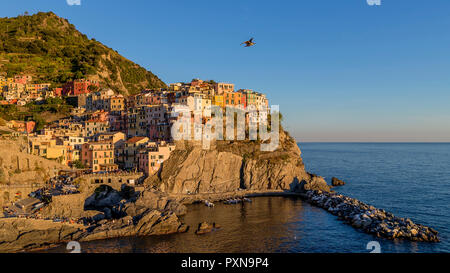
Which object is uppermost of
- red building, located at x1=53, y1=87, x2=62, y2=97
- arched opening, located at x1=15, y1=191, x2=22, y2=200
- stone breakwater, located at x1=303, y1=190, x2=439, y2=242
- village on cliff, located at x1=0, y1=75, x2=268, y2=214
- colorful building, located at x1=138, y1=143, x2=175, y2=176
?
red building, located at x1=53, y1=87, x2=62, y2=97

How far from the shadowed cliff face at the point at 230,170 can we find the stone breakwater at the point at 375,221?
46.8ft

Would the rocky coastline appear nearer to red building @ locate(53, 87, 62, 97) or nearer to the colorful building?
the colorful building

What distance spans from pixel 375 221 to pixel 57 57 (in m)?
138

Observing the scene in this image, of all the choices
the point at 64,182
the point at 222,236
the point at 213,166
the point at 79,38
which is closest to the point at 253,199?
the point at 213,166

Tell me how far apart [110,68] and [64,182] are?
91212 mm

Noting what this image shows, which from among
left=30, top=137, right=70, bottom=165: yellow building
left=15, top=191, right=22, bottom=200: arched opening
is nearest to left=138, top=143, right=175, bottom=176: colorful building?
left=30, top=137, right=70, bottom=165: yellow building

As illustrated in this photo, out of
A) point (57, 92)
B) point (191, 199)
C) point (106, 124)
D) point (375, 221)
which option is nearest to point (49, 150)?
point (106, 124)

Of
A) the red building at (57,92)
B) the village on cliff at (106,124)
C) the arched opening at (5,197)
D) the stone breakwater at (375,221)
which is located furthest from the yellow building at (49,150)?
the stone breakwater at (375,221)

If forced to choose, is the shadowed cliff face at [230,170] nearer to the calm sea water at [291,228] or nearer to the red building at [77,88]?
the calm sea water at [291,228]

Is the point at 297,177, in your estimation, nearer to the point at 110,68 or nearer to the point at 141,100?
the point at 141,100

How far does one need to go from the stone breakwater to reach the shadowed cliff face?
14.3 meters

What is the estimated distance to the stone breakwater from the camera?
4338 cm

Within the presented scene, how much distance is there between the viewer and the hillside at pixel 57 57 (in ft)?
405

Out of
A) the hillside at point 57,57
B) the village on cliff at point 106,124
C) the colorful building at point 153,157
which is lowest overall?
the colorful building at point 153,157
